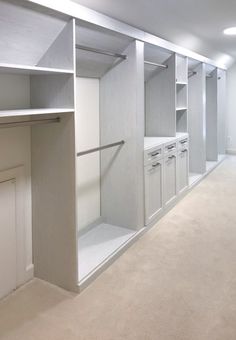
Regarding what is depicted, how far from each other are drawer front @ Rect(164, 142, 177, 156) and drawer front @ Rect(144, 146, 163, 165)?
0.52 ft

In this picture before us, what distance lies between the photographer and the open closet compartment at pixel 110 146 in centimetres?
315

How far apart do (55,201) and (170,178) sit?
2.03m

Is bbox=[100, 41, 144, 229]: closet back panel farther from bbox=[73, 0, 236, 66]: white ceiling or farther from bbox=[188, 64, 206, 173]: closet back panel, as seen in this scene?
bbox=[188, 64, 206, 173]: closet back panel

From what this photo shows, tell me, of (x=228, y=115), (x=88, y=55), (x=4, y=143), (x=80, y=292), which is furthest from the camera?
(x=228, y=115)

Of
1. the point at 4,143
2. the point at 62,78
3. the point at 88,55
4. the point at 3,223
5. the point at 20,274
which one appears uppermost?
the point at 88,55

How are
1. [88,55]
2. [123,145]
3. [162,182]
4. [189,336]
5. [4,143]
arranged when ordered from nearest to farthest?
[189,336] < [4,143] < [88,55] < [123,145] < [162,182]

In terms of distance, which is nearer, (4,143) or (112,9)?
(4,143)

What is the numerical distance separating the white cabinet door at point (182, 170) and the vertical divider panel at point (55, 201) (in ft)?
7.83

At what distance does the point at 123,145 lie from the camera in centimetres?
334

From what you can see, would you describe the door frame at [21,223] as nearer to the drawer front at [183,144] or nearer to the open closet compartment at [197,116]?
the drawer front at [183,144]

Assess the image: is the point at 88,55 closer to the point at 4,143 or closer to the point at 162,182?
the point at 4,143

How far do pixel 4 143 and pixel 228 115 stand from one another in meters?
6.57

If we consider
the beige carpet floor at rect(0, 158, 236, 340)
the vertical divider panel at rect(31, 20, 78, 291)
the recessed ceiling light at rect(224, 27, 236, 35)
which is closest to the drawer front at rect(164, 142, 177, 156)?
the beige carpet floor at rect(0, 158, 236, 340)

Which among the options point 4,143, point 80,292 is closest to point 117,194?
point 80,292
